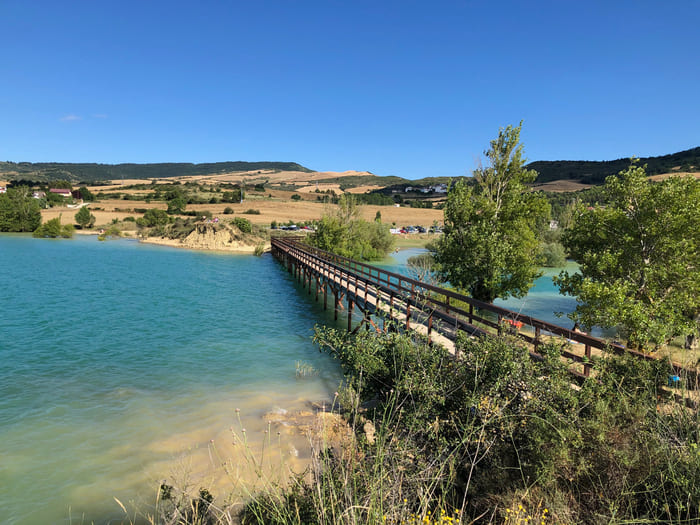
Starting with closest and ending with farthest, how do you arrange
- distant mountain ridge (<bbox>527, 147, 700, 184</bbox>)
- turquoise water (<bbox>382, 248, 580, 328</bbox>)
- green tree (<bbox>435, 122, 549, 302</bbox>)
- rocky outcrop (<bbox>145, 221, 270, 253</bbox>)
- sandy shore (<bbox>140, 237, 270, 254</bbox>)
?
1. green tree (<bbox>435, 122, 549, 302</bbox>)
2. turquoise water (<bbox>382, 248, 580, 328</bbox>)
3. sandy shore (<bbox>140, 237, 270, 254</bbox>)
4. rocky outcrop (<bbox>145, 221, 270, 253</bbox>)
5. distant mountain ridge (<bbox>527, 147, 700, 184</bbox>)

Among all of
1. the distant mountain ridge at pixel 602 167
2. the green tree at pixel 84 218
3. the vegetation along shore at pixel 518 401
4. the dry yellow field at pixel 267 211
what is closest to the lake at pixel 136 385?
the vegetation along shore at pixel 518 401

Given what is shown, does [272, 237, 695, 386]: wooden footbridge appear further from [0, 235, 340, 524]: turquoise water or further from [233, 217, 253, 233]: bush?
[233, 217, 253, 233]: bush

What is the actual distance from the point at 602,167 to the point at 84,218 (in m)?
129

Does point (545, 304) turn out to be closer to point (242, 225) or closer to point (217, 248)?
point (217, 248)

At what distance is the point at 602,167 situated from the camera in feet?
381

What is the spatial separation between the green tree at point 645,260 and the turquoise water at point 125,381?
356 inches

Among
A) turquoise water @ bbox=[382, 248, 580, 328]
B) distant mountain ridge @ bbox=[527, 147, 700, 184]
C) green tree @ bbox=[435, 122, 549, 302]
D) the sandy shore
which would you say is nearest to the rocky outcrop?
the sandy shore

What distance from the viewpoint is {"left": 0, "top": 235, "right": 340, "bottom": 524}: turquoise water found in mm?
8180

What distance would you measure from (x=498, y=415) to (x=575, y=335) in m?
3.31

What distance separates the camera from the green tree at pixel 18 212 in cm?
6949

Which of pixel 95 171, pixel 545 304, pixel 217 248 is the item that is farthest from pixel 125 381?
pixel 95 171

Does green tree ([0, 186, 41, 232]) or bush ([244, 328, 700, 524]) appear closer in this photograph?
bush ([244, 328, 700, 524])

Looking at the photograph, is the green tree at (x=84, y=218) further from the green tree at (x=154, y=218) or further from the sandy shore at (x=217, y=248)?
the sandy shore at (x=217, y=248)

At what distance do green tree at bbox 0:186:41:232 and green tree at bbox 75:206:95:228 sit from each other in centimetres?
602
